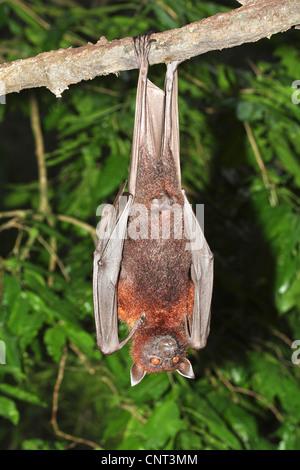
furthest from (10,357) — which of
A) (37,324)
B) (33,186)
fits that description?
(33,186)

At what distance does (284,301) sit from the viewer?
15.4ft

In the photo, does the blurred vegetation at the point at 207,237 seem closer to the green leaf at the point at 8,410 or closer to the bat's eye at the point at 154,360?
the green leaf at the point at 8,410

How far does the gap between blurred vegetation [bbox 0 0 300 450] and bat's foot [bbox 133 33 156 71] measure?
1567 mm

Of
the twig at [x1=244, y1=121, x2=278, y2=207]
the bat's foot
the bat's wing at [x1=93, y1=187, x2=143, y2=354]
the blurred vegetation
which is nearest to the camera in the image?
the bat's foot

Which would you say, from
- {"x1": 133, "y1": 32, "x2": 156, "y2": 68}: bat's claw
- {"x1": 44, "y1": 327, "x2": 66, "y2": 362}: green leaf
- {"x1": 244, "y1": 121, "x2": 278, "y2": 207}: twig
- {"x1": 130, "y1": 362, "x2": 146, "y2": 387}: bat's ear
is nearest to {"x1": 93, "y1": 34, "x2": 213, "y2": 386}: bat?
{"x1": 130, "y1": 362, "x2": 146, "y2": 387}: bat's ear

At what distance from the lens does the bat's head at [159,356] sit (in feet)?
11.8

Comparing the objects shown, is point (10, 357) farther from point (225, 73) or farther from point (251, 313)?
point (225, 73)

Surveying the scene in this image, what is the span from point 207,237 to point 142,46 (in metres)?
3.34

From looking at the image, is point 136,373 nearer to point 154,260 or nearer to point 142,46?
point 154,260

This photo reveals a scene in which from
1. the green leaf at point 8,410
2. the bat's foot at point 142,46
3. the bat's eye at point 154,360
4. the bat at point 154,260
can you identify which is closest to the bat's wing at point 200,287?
the bat at point 154,260

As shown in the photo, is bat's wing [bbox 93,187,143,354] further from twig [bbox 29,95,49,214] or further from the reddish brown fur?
twig [bbox 29,95,49,214]

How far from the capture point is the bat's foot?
107 inches

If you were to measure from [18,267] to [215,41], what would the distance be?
8.55 ft

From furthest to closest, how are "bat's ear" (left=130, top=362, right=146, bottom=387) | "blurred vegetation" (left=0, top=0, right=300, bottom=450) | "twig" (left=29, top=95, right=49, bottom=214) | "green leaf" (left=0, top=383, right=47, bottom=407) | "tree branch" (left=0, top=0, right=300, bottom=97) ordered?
"twig" (left=29, top=95, right=49, bottom=214) < "blurred vegetation" (left=0, top=0, right=300, bottom=450) < "green leaf" (left=0, top=383, right=47, bottom=407) < "bat's ear" (left=130, top=362, right=146, bottom=387) < "tree branch" (left=0, top=0, right=300, bottom=97)
